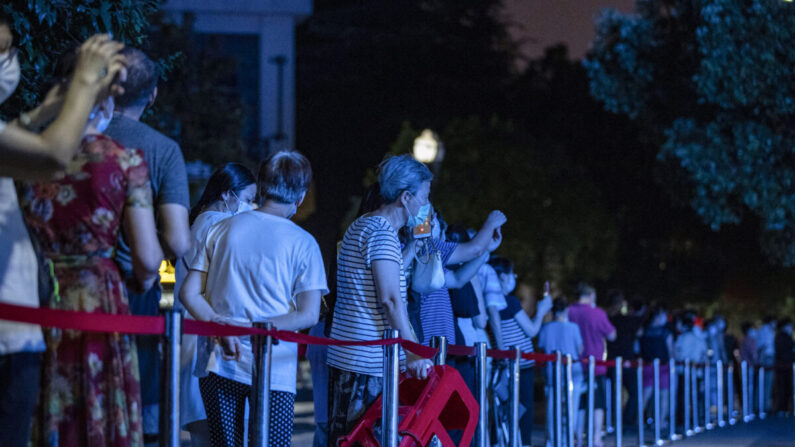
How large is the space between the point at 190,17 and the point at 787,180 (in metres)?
12.8

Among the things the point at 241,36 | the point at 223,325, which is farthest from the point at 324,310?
the point at 241,36

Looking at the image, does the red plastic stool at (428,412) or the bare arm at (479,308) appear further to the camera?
the bare arm at (479,308)

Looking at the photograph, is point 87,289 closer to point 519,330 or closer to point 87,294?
point 87,294

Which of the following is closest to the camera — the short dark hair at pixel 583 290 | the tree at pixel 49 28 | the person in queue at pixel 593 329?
the tree at pixel 49 28

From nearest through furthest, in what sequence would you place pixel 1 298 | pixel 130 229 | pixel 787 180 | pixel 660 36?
1. pixel 1 298
2. pixel 130 229
3. pixel 787 180
4. pixel 660 36

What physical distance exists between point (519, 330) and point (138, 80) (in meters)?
7.36

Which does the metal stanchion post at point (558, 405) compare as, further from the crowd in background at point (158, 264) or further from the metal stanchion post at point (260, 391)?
the metal stanchion post at point (260, 391)

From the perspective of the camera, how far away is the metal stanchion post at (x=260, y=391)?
540 cm

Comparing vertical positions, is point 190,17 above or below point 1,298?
above

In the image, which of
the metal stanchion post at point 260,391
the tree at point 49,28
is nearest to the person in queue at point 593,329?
the tree at point 49,28

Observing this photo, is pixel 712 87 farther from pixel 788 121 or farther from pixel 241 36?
pixel 241 36

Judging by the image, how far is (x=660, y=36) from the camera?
25281 millimetres

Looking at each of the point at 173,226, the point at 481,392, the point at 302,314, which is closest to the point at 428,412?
the point at 302,314

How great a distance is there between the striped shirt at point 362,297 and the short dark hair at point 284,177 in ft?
1.97
